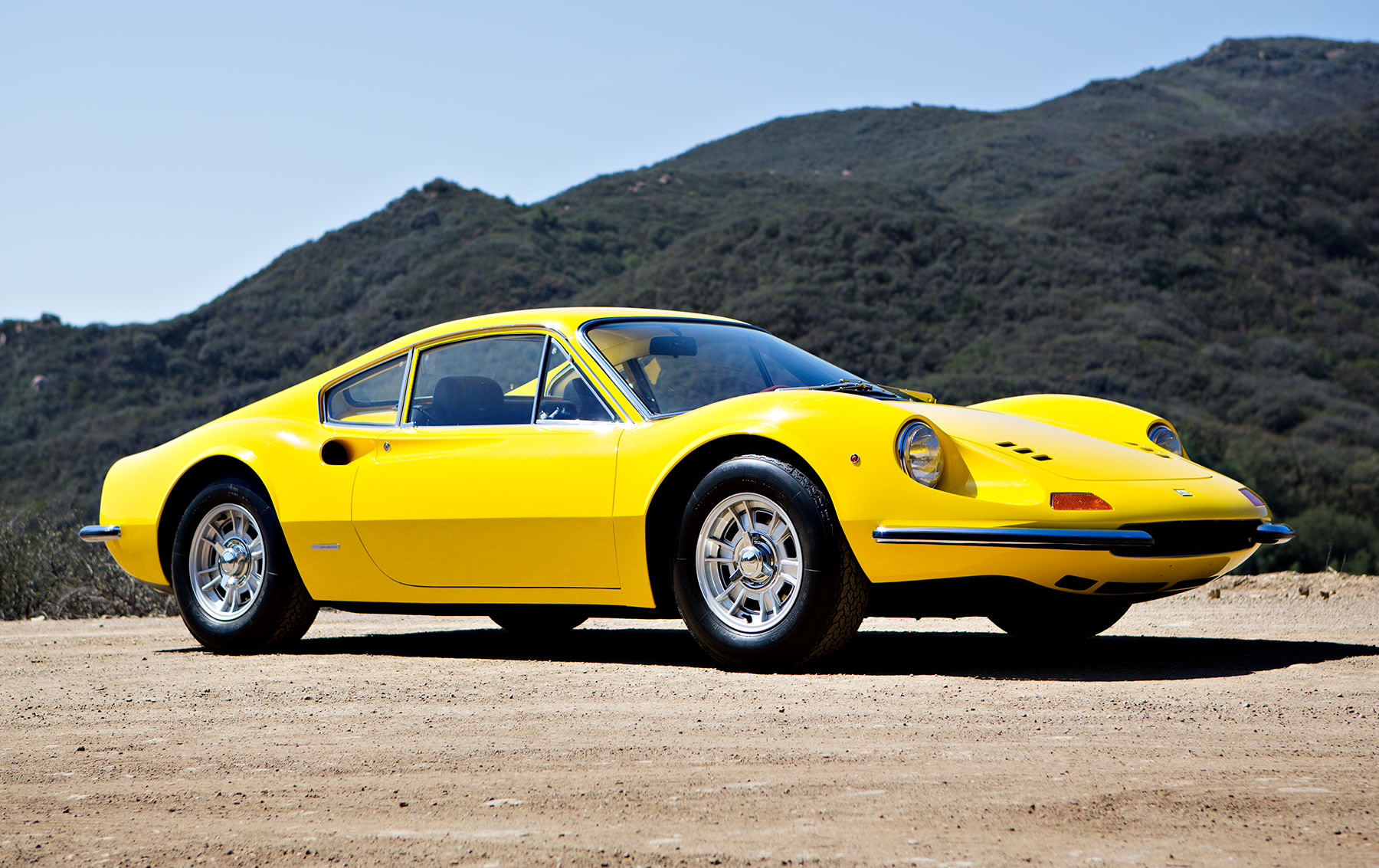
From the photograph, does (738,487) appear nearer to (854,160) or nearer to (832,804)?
(832,804)

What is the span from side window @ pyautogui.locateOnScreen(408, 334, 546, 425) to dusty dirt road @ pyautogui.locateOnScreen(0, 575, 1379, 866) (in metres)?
1.10

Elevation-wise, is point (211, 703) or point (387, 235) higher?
point (387, 235)

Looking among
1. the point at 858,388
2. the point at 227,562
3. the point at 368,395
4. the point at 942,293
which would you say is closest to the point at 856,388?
the point at 858,388

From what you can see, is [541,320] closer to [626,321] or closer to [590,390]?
[626,321]

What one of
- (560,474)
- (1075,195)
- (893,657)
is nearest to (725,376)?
(560,474)

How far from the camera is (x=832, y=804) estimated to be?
3115 mm

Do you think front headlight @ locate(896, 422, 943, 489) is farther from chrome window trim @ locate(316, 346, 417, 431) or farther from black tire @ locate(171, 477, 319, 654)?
black tire @ locate(171, 477, 319, 654)

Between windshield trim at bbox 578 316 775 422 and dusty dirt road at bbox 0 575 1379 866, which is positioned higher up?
windshield trim at bbox 578 316 775 422

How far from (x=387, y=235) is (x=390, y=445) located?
222 feet

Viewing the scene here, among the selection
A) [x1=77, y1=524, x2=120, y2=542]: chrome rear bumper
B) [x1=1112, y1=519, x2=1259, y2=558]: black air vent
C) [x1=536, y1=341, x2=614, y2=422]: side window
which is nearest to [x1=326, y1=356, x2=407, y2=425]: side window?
[x1=536, y1=341, x2=614, y2=422]: side window

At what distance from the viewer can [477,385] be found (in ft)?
20.6

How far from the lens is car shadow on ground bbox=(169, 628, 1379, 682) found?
5.31 meters

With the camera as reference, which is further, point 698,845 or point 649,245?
point 649,245

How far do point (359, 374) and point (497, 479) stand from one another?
128 cm
